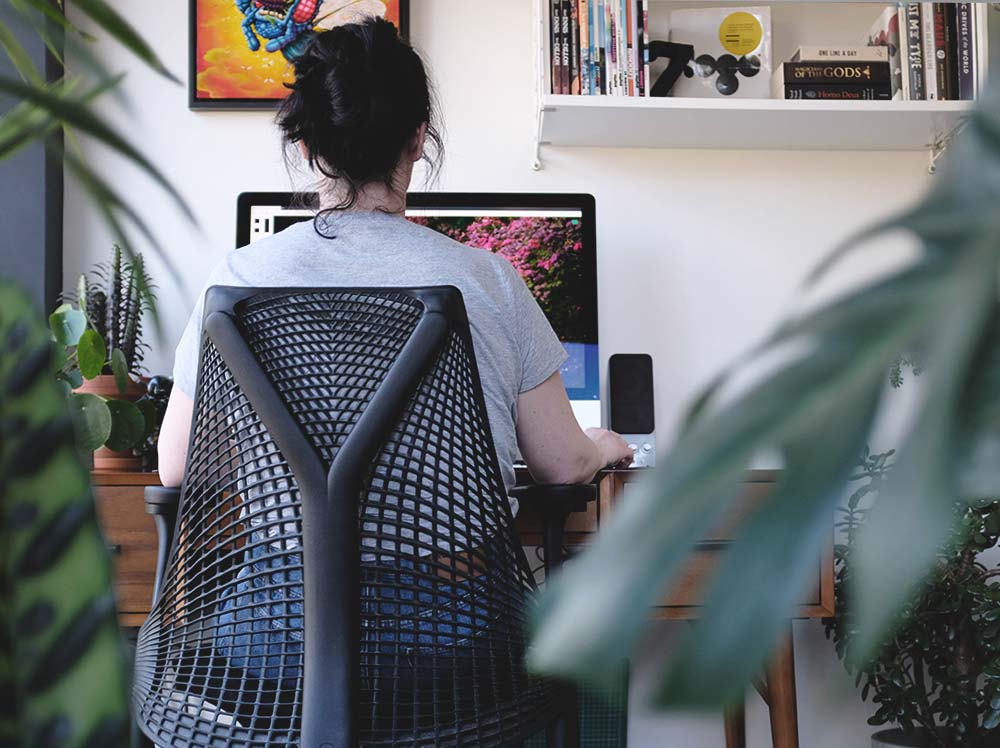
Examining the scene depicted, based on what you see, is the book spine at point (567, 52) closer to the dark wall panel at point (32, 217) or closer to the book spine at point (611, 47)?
the book spine at point (611, 47)

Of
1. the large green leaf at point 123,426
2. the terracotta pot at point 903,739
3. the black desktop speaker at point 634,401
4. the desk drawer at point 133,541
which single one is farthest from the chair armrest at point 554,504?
the terracotta pot at point 903,739

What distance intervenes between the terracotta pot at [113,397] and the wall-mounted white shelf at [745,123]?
1003 millimetres

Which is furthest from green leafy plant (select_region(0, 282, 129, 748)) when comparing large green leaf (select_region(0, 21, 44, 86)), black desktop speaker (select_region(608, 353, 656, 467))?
black desktop speaker (select_region(608, 353, 656, 467))

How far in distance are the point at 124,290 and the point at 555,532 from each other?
1.26 m

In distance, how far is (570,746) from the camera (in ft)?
4.32

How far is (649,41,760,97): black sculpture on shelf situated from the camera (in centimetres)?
240

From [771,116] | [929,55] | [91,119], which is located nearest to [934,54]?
[929,55]

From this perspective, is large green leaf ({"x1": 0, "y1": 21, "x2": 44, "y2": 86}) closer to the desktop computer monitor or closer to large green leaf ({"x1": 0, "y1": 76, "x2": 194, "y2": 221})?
large green leaf ({"x1": 0, "y1": 76, "x2": 194, "y2": 221})

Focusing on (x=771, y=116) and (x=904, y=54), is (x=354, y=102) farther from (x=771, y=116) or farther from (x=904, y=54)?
(x=904, y=54)

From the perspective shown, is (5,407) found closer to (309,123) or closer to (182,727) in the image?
(182,727)

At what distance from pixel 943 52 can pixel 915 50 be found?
0.20 ft

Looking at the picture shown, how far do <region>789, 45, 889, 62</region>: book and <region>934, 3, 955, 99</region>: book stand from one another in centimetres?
11

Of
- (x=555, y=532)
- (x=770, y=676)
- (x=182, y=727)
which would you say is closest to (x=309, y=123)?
(x=555, y=532)

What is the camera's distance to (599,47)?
2.32 m
